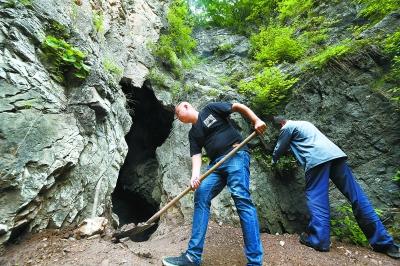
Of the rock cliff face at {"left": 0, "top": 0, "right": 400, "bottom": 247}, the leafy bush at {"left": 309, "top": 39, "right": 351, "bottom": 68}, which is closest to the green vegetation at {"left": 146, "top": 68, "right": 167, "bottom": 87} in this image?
the rock cliff face at {"left": 0, "top": 0, "right": 400, "bottom": 247}

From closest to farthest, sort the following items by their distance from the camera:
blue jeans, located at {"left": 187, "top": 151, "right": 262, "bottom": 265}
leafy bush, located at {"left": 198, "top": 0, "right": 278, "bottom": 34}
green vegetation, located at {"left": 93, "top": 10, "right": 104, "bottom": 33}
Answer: blue jeans, located at {"left": 187, "top": 151, "right": 262, "bottom": 265} → green vegetation, located at {"left": 93, "top": 10, "right": 104, "bottom": 33} → leafy bush, located at {"left": 198, "top": 0, "right": 278, "bottom": 34}

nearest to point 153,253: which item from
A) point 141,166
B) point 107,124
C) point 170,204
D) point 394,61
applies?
point 170,204

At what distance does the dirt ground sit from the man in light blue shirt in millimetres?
194

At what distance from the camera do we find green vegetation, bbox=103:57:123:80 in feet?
22.7

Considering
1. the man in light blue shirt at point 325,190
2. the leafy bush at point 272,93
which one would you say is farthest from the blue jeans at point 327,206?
the leafy bush at point 272,93

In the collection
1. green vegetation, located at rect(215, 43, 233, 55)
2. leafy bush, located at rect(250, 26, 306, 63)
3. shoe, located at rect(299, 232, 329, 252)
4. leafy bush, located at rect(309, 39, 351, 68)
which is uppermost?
green vegetation, located at rect(215, 43, 233, 55)

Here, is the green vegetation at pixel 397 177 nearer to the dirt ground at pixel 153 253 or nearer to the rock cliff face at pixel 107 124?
the rock cliff face at pixel 107 124

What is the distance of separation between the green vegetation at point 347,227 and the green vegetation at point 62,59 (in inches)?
221

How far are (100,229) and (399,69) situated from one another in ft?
21.1

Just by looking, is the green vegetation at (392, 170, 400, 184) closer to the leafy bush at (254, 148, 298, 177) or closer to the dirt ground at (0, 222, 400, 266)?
the dirt ground at (0, 222, 400, 266)

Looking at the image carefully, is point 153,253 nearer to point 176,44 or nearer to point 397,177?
point 397,177

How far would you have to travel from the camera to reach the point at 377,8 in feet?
23.4

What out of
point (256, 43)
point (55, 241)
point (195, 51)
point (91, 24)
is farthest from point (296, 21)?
point (55, 241)

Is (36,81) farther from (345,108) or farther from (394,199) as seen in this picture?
(394,199)
